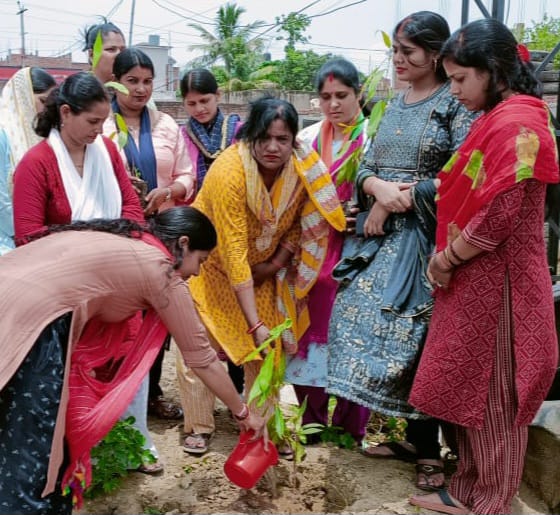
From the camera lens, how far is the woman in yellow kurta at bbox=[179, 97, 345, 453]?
2.96 metres

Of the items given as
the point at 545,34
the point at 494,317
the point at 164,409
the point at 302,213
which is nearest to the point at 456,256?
the point at 494,317

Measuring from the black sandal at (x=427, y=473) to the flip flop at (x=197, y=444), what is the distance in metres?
0.95

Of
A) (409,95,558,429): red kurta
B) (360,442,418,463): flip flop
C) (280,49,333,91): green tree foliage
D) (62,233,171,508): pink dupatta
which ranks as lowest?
(360,442,418,463): flip flop

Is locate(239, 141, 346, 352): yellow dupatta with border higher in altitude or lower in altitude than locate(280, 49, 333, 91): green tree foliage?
lower

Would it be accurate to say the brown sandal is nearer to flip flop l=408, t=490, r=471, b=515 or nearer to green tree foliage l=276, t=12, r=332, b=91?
flip flop l=408, t=490, r=471, b=515

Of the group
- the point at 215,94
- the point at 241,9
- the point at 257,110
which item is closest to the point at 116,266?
the point at 257,110

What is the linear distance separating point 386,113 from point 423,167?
307 mm

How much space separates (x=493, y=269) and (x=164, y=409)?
1920mm

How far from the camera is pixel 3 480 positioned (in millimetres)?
2178

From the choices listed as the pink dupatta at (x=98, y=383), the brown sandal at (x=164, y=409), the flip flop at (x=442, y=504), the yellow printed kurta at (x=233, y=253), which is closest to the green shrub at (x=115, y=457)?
the pink dupatta at (x=98, y=383)

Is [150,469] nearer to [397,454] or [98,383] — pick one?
[98,383]

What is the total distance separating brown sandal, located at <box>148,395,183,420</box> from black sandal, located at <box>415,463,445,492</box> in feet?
4.22

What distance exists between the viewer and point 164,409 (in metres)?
3.67

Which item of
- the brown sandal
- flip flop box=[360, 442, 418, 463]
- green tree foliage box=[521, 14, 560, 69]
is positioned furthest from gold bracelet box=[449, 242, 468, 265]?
green tree foliage box=[521, 14, 560, 69]
